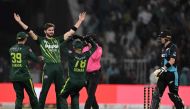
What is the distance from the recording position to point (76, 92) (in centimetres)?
1612

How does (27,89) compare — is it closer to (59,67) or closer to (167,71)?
(59,67)

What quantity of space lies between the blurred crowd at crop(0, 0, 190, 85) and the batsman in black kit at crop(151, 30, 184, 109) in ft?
34.6

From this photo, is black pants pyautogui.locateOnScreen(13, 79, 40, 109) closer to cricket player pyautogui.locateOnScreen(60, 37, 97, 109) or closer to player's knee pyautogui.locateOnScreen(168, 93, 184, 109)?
cricket player pyautogui.locateOnScreen(60, 37, 97, 109)

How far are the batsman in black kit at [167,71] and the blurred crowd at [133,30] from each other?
10.6 meters

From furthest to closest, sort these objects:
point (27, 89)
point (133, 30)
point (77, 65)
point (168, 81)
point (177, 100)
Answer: point (133, 30), point (177, 100), point (168, 81), point (27, 89), point (77, 65)

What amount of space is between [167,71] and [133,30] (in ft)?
43.0

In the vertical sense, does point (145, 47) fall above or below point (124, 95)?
above

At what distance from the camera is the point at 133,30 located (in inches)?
1176

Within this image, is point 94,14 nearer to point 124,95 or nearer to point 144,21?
point 144,21

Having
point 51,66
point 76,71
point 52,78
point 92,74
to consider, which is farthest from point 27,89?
point 92,74

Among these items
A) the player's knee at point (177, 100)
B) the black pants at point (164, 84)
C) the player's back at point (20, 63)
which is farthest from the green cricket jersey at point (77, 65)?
the player's knee at point (177, 100)

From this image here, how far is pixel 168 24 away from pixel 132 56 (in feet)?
6.73

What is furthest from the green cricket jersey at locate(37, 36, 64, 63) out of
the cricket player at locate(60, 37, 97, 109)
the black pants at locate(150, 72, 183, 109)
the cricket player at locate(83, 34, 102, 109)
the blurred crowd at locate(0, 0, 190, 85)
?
the blurred crowd at locate(0, 0, 190, 85)

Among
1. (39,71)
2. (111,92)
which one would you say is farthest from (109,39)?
(111,92)
